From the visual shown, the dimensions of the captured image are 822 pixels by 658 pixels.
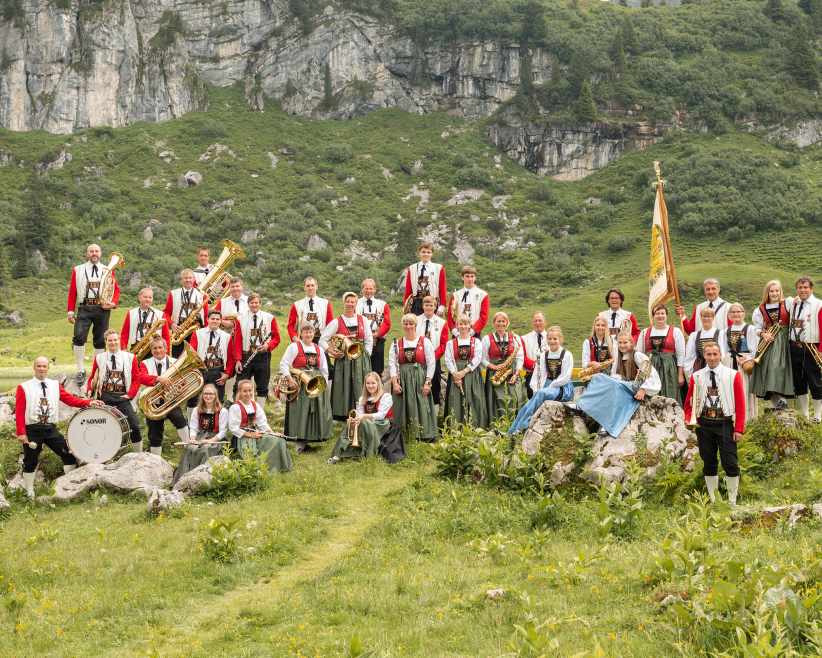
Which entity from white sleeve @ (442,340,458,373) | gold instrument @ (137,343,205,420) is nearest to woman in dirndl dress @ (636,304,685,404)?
white sleeve @ (442,340,458,373)

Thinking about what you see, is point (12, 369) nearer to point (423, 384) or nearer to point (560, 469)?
point (423, 384)

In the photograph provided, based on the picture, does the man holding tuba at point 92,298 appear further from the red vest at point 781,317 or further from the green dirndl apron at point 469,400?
the red vest at point 781,317

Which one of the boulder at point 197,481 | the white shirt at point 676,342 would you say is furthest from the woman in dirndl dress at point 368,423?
the white shirt at point 676,342

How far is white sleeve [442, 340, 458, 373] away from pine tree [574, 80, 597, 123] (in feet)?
234

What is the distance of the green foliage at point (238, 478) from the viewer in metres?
11.7

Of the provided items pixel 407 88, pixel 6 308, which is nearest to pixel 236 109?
pixel 407 88

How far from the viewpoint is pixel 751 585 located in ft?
21.3

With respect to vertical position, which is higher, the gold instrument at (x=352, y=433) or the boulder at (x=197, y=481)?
the gold instrument at (x=352, y=433)

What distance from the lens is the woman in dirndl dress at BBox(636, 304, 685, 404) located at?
1338 centimetres

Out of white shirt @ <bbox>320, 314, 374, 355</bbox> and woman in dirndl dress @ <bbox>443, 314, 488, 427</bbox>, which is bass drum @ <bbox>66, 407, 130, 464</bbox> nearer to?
white shirt @ <bbox>320, 314, 374, 355</bbox>

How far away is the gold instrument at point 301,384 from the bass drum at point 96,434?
241 cm

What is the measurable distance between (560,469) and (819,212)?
4988 cm

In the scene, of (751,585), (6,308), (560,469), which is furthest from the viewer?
(6,308)

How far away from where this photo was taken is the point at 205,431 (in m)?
13.2
